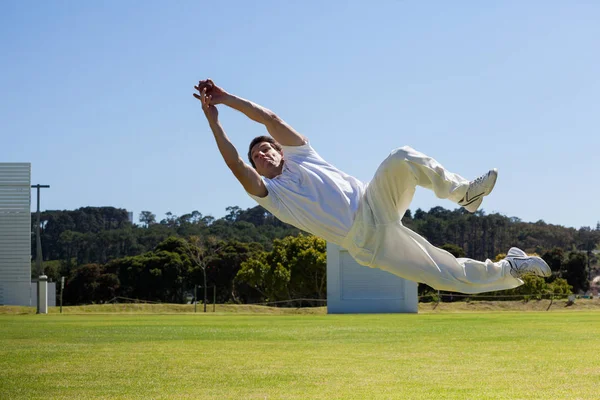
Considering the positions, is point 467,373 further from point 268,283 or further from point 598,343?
point 268,283

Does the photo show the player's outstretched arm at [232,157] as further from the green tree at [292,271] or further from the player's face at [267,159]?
the green tree at [292,271]

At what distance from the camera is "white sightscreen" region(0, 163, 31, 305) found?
4616 centimetres

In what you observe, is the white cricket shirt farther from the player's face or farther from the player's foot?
the player's foot

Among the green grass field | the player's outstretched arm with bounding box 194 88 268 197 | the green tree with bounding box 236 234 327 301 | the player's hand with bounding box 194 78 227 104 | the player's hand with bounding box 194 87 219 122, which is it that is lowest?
the green grass field

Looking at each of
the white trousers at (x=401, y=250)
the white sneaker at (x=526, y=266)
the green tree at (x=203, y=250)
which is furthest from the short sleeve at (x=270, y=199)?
the green tree at (x=203, y=250)

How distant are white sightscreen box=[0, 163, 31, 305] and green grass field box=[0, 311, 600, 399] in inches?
889

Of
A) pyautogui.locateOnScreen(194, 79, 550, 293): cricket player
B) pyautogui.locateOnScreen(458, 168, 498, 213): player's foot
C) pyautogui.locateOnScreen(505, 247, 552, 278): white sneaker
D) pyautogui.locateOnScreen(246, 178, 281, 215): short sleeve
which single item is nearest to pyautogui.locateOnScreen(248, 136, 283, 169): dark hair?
pyautogui.locateOnScreen(194, 79, 550, 293): cricket player

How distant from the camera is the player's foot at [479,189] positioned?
24.4ft

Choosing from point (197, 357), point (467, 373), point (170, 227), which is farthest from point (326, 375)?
point (170, 227)

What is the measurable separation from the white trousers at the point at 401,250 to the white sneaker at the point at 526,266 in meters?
0.06

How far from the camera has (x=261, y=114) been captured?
28.0 feet

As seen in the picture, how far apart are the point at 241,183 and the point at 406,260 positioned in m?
1.83

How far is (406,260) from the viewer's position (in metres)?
8.15

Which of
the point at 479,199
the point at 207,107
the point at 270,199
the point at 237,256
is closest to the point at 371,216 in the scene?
the point at 270,199
